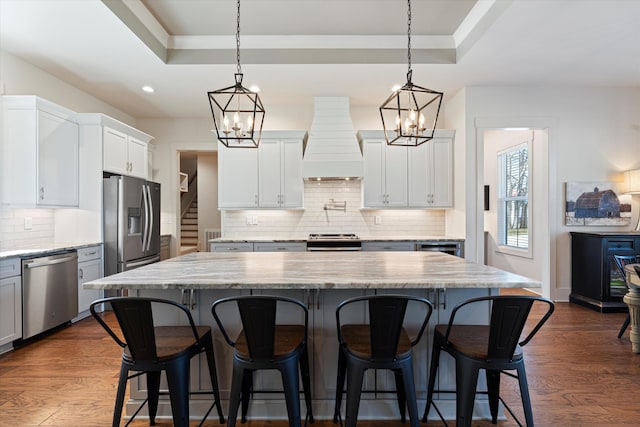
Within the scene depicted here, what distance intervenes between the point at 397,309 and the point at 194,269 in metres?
1.31

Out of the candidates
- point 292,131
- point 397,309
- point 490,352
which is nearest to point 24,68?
point 292,131

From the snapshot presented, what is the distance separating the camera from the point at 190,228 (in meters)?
8.75

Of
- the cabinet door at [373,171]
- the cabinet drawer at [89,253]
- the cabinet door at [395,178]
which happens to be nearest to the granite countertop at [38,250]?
the cabinet drawer at [89,253]

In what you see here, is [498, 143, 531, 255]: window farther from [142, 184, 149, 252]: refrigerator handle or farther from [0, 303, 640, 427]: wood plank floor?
[142, 184, 149, 252]: refrigerator handle

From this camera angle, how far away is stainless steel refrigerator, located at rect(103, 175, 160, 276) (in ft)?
14.0

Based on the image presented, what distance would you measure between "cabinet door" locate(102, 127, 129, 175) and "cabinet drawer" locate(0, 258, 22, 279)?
1.55m

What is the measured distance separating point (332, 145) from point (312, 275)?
314 cm

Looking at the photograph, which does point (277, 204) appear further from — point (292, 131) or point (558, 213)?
point (558, 213)

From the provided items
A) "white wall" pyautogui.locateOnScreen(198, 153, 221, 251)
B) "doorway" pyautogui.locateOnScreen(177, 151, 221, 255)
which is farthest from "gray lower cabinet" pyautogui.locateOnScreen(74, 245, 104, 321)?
"white wall" pyautogui.locateOnScreen(198, 153, 221, 251)

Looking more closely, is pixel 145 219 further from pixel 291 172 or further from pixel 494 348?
pixel 494 348

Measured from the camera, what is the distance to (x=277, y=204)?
4.97 meters

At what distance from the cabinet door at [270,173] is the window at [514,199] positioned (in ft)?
12.7

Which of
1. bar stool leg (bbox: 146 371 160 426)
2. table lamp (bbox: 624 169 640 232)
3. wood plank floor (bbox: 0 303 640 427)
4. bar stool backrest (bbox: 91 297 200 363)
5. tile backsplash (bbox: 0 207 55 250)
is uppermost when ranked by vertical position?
table lamp (bbox: 624 169 640 232)

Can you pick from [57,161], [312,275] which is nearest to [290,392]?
[312,275]
